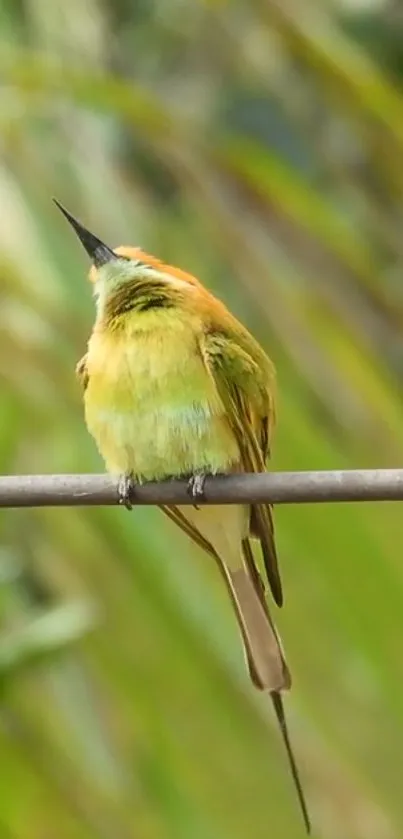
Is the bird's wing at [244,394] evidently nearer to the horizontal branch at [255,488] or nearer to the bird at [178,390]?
the bird at [178,390]

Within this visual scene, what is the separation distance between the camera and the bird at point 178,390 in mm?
712

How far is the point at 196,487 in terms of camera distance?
0.61 meters

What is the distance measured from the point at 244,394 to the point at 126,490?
133 mm

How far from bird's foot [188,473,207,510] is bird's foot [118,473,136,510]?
0.09 feet

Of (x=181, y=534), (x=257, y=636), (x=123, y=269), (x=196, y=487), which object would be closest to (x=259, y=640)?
(x=257, y=636)

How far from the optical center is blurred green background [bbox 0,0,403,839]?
0.88 m

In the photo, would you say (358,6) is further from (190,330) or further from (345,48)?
(190,330)

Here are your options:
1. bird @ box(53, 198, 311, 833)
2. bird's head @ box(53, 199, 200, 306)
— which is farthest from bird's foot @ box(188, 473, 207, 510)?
bird's head @ box(53, 199, 200, 306)

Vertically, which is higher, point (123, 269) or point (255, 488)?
point (123, 269)

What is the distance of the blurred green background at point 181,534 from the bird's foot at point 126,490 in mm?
141

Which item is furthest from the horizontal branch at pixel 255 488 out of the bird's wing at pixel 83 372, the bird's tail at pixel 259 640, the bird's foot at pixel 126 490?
the bird's wing at pixel 83 372

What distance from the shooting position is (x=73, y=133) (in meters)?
1.16

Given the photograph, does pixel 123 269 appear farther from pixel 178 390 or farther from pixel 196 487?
pixel 196 487

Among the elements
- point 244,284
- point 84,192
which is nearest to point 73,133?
point 84,192
